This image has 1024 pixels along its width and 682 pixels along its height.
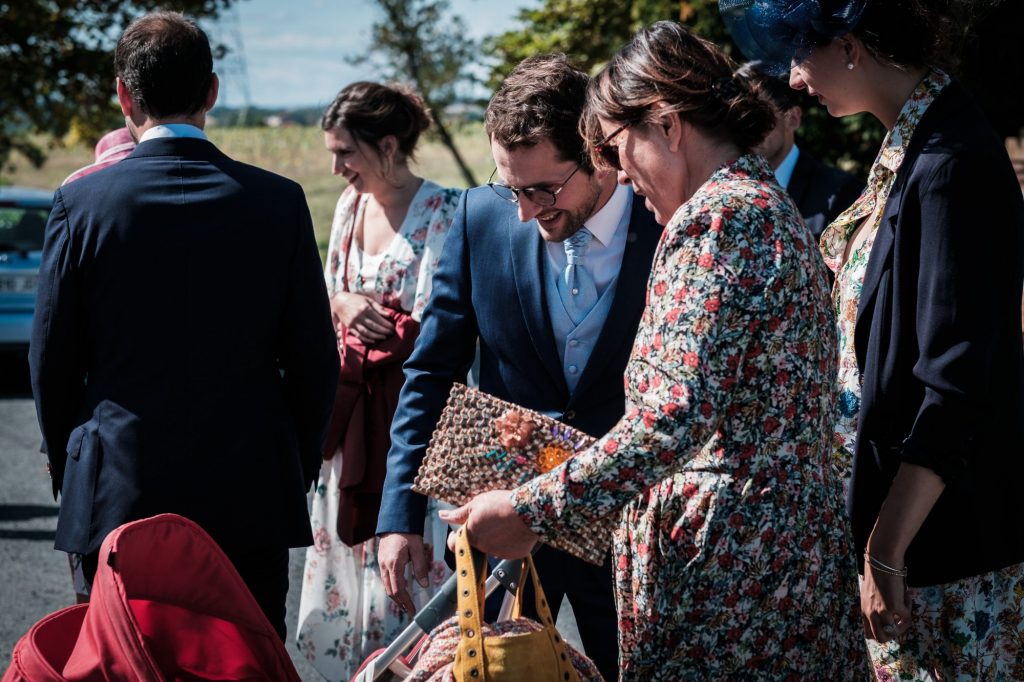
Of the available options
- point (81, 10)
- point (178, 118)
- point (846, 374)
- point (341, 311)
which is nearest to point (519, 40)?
point (81, 10)

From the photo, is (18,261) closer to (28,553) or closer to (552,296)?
(28,553)

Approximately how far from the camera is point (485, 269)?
2650mm

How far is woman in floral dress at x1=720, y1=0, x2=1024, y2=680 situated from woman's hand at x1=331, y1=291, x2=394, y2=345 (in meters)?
1.86

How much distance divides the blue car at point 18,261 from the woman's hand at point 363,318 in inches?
261

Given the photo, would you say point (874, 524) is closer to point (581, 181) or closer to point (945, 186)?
point (945, 186)

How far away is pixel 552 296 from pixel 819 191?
6.59 ft

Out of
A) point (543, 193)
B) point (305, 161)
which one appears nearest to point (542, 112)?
point (543, 193)

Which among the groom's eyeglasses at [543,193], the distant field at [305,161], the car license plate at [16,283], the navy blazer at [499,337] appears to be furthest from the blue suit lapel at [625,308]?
the distant field at [305,161]

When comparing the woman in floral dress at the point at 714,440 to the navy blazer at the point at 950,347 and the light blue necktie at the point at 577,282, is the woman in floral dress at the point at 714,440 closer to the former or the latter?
the navy blazer at the point at 950,347

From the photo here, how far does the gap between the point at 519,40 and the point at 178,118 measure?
8835 mm

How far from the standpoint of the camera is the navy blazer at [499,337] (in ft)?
8.26

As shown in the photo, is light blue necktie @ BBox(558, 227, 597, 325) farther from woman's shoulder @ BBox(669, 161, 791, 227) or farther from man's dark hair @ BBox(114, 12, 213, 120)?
man's dark hair @ BBox(114, 12, 213, 120)

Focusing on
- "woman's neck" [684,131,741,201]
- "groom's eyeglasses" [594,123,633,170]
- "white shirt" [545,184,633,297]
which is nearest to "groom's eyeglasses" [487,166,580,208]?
"white shirt" [545,184,633,297]

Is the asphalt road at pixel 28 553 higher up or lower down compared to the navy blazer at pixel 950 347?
lower down
